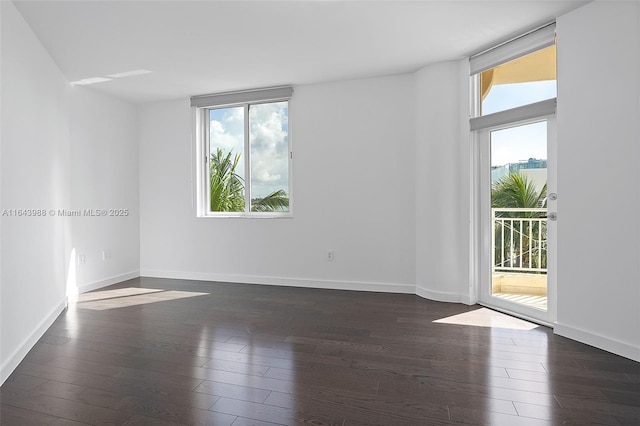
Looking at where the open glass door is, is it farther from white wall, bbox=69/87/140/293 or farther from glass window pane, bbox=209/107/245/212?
white wall, bbox=69/87/140/293

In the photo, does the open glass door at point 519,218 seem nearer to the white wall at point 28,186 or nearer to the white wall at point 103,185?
the white wall at point 28,186

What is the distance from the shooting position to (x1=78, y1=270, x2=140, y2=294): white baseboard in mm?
4516

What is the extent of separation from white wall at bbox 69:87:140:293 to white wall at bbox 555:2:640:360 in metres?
4.98

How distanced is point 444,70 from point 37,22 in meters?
3.67

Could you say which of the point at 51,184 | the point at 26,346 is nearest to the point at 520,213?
the point at 26,346

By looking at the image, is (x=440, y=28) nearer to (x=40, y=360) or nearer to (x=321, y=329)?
(x=321, y=329)

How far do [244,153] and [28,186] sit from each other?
2.56 m

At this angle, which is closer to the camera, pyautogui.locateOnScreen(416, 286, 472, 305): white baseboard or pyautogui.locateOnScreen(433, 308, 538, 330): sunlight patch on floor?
pyautogui.locateOnScreen(433, 308, 538, 330): sunlight patch on floor

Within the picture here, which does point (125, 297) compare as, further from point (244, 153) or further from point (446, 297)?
point (446, 297)

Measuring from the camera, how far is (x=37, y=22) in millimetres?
2908

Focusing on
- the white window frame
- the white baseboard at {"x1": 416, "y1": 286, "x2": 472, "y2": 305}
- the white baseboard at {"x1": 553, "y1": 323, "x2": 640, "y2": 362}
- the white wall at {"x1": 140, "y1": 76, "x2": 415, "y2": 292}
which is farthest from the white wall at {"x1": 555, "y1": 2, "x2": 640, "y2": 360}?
the white wall at {"x1": 140, "y1": 76, "x2": 415, "y2": 292}

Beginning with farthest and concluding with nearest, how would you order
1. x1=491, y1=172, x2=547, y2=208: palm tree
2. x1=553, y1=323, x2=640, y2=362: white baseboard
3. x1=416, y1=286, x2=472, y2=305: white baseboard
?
x1=416, y1=286, x2=472, y2=305: white baseboard → x1=491, y1=172, x2=547, y2=208: palm tree → x1=553, y1=323, x2=640, y2=362: white baseboard

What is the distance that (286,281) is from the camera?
188 inches

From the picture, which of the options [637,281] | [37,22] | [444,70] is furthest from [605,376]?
[37,22]
